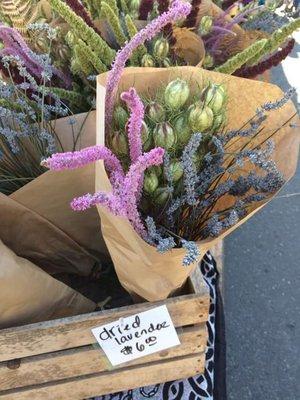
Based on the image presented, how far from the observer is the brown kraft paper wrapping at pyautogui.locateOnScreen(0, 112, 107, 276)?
2.05 feet

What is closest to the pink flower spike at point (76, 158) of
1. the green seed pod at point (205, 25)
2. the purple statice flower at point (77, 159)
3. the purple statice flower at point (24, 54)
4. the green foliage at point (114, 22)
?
the purple statice flower at point (77, 159)

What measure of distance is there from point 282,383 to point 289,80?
160 cm

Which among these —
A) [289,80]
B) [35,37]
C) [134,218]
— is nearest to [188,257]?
[134,218]

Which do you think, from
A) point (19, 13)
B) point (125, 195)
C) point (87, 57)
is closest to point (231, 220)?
point (125, 195)

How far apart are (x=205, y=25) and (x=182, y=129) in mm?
344

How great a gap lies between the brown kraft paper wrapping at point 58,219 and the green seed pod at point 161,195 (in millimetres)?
119

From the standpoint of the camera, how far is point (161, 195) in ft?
1.73

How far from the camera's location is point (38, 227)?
27.0 inches

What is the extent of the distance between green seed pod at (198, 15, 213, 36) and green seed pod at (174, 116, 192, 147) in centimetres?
33

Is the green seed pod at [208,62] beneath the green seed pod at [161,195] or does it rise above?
above

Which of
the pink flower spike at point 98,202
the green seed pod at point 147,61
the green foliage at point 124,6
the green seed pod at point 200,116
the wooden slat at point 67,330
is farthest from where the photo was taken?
the green foliage at point 124,6

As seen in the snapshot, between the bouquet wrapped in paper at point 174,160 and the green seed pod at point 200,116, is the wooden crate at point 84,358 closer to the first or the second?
the bouquet wrapped in paper at point 174,160

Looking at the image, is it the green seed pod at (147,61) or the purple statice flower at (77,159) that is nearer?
the purple statice flower at (77,159)

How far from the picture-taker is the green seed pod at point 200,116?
0.49 meters
